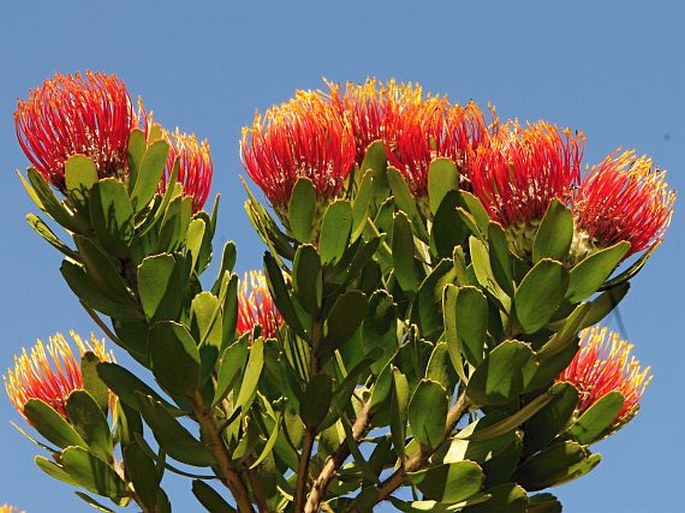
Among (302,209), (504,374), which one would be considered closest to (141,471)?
(302,209)

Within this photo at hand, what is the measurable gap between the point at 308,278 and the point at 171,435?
507 mm

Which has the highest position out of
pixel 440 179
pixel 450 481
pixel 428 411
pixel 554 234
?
pixel 440 179

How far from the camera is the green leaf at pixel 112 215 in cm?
307

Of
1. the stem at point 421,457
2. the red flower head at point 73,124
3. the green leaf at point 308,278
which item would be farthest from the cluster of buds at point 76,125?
the stem at point 421,457

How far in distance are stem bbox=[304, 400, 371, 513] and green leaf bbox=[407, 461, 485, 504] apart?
0.89 ft

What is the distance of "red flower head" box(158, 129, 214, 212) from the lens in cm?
339

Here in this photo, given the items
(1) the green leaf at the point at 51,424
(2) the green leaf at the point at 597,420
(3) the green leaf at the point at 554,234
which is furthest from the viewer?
(2) the green leaf at the point at 597,420

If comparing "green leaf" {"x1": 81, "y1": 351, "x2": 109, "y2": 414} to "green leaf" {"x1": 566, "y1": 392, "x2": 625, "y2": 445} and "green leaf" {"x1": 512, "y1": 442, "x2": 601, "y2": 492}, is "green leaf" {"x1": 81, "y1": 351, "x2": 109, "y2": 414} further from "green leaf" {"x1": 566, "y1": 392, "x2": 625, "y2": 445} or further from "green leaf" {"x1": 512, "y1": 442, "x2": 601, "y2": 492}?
"green leaf" {"x1": 566, "y1": 392, "x2": 625, "y2": 445}

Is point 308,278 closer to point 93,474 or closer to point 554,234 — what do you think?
point 554,234

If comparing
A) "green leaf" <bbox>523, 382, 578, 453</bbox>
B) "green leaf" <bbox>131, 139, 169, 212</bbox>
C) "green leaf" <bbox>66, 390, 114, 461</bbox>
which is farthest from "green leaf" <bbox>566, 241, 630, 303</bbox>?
"green leaf" <bbox>66, 390, 114, 461</bbox>

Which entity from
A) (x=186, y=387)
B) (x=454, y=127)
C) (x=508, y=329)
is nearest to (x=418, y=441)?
(x=508, y=329)

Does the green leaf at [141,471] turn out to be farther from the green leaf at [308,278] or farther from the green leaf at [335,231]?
the green leaf at [335,231]

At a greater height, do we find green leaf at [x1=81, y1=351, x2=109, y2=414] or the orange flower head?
the orange flower head

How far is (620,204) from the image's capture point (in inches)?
123
